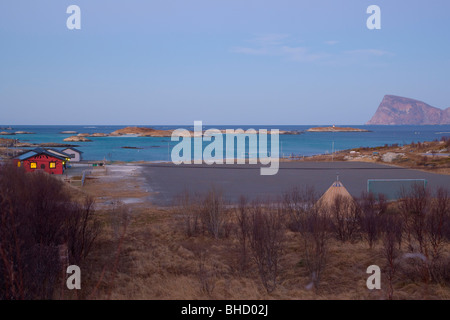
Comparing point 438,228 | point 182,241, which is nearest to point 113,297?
point 182,241

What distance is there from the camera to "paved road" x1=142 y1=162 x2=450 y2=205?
76.3 ft

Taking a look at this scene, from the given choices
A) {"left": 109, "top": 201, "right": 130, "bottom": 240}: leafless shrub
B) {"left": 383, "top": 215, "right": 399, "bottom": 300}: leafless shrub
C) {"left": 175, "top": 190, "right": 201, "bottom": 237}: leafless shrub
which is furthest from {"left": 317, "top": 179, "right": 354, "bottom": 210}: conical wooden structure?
{"left": 109, "top": 201, "right": 130, "bottom": 240}: leafless shrub

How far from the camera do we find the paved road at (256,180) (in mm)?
23266

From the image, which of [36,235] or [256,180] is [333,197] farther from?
[256,180]

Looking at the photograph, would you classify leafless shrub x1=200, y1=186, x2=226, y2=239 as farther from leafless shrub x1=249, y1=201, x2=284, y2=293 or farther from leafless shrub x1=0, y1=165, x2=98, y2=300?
leafless shrub x1=249, y1=201, x2=284, y2=293

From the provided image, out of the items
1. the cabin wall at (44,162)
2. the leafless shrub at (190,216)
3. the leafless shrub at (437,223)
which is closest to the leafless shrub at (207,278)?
the leafless shrub at (190,216)

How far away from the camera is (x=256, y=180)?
1129 inches

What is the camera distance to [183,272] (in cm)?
988

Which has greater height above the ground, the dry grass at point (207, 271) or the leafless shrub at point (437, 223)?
the leafless shrub at point (437, 223)

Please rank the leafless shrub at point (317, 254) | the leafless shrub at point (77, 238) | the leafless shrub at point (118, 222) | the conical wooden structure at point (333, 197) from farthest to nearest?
the conical wooden structure at point (333, 197) → the leafless shrub at point (118, 222) → the leafless shrub at point (77, 238) → the leafless shrub at point (317, 254)

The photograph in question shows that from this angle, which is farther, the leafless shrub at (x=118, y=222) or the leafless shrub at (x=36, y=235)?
the leafless shrub at (x=118, y=222)

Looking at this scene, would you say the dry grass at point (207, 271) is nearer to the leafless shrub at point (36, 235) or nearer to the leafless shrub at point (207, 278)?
the leafless shrub at point (207, 278)
